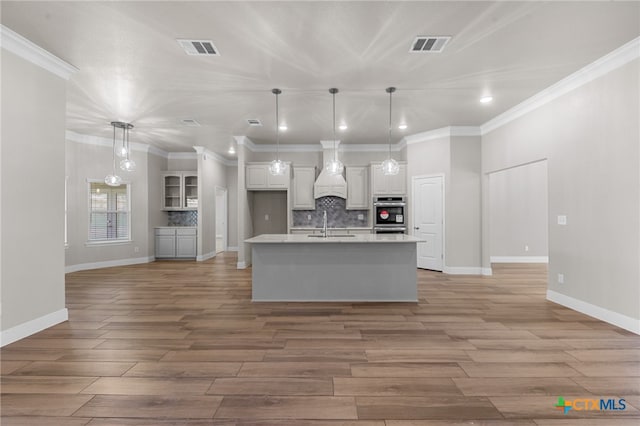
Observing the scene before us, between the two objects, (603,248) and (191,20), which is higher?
(191,20)

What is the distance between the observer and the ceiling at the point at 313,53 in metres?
2.78

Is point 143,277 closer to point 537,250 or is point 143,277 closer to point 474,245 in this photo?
point 474,245

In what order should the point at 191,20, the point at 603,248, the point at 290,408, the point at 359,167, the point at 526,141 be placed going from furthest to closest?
the point at 359,167, the point at 526,141, the point at 603,248, the point at 191,20, the point at 290,408

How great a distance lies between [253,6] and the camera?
107 inches

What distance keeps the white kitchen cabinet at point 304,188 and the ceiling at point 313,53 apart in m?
2.06

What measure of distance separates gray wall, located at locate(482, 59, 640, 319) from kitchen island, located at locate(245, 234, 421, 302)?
2004 mm

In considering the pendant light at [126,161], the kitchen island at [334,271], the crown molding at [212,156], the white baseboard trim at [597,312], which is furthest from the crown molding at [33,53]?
the white baseboard trim at [597,312]

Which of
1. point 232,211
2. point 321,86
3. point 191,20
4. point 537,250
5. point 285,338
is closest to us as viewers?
point 191,20

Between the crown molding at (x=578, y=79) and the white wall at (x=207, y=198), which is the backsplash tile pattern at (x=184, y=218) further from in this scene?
the crown molding at (x=578, y=79)

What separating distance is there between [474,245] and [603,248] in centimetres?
279

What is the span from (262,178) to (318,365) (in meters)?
5.40

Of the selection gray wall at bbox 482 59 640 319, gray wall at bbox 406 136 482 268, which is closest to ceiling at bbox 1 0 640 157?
gray wall at bbox 482 59 640 319

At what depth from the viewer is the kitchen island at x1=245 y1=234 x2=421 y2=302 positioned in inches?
178

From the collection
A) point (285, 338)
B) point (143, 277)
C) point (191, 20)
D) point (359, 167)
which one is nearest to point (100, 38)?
point (191, 20)
